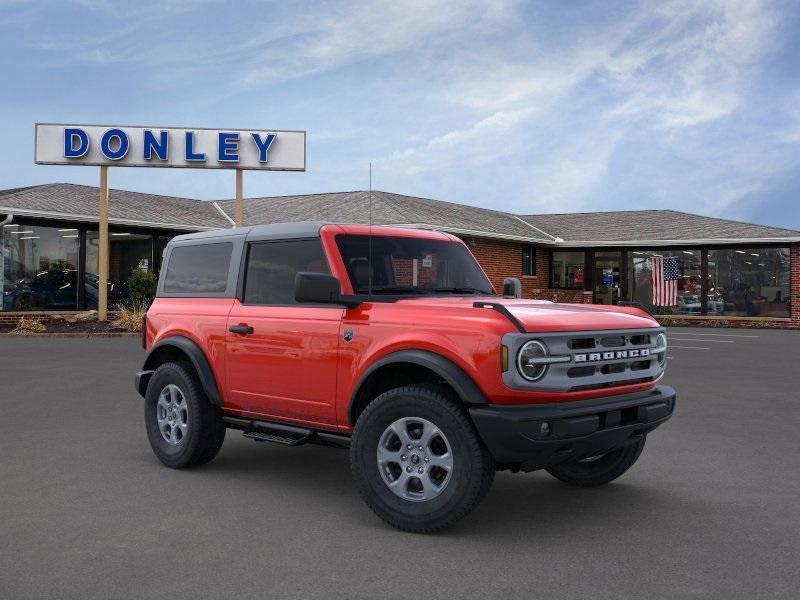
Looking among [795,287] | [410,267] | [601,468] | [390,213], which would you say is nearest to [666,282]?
[795,287]

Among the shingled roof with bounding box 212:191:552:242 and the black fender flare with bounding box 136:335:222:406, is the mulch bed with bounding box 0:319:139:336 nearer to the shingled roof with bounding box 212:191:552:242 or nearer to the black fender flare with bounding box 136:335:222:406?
the shingled roof with bounding box 212:191:552:242

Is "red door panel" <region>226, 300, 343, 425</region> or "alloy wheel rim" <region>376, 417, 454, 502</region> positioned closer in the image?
"alloy wheel rim" <region>376, 417, 454, 502</region>

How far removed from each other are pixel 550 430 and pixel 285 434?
83.5 inches

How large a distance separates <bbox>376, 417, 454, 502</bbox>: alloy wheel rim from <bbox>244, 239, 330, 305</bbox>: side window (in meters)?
1.40

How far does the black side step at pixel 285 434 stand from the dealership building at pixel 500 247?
64.3 ft

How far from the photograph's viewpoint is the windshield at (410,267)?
5.86 m

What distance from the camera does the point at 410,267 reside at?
6203 mm

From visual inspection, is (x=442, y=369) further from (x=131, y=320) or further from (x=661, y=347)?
(x=131, y=320)

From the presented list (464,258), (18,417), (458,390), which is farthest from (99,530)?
(18,417)

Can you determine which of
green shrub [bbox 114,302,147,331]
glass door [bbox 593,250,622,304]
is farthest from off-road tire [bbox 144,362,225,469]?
glass door [bbox 593,250,622,304]

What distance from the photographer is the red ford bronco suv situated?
4742mm

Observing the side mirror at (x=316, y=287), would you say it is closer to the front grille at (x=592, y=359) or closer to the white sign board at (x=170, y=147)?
the front grille at (x=592, y=359)

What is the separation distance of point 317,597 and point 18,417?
21.1ft

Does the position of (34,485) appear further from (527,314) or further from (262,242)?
(527,314)
